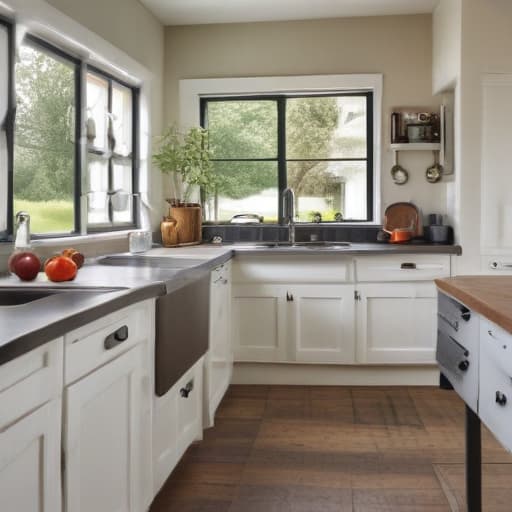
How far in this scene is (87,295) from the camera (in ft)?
5.82

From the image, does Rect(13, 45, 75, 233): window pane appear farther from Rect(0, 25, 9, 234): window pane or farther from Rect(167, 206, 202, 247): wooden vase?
Rect(167, 206, 202, 247): wooden vase

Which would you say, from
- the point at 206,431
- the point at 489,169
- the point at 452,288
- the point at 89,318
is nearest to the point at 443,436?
the point at 206,431

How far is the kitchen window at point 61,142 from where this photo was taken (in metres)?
2.62

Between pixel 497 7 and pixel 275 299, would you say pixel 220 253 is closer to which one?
pixel 275 299

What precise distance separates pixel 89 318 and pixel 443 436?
2.22 m

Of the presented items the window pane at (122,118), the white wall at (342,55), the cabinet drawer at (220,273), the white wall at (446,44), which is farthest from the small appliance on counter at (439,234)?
the window pane at (122,118)

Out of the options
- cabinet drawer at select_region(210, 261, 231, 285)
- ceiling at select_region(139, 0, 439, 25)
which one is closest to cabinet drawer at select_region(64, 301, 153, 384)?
cabinet drawer at select_region(210, 261, 231, 285)

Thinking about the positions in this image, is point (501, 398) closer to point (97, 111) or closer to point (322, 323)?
point (322, 323)

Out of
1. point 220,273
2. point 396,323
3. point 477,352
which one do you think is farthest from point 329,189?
point 477,352

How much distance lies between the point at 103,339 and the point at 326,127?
3.26m

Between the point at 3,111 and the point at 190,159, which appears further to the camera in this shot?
the point at 190,159

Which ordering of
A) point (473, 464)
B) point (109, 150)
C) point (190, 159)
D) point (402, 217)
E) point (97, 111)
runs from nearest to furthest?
1. point (473, 464)
2. point (97, 111)
3. point (109, 150)
4. point (190, 159)
5. point (402, 217)

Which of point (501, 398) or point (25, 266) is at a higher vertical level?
point (25, 266)

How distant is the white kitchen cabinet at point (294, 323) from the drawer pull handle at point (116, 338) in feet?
7.09
